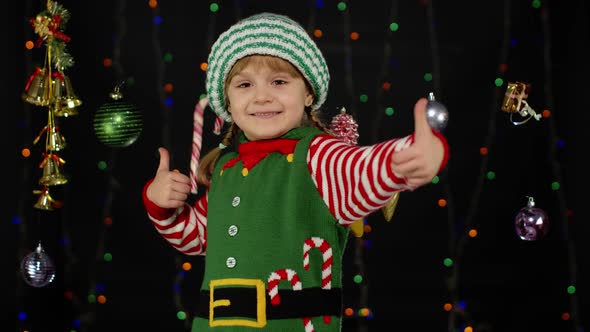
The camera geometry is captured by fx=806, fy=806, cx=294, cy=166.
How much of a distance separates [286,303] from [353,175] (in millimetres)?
299

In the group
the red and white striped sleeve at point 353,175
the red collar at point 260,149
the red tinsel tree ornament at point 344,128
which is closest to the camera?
the red and white striped sleeve at point 353,175

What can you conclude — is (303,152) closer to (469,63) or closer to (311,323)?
(311,323)

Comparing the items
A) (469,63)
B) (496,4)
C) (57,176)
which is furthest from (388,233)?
(57,176)

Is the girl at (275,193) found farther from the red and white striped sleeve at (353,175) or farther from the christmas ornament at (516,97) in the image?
the christmas ornament at (516,97)

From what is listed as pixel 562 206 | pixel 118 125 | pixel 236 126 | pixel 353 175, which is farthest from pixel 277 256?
pixel 562 206

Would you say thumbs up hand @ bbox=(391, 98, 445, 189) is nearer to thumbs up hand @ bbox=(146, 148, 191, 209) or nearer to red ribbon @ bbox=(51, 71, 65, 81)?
thumbs up hand @ bbox=(146, 148, 191, 209)

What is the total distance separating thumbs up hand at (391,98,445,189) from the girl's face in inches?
17.8

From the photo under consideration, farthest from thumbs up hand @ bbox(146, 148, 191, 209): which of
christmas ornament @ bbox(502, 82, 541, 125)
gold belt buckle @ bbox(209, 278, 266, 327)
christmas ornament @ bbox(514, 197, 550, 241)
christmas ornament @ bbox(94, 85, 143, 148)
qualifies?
christmas ornament @ bbox(514, 197, 550, 241)

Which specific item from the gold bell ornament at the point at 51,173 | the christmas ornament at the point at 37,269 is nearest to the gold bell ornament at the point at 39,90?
the gold bell ornament at the point at 51,173

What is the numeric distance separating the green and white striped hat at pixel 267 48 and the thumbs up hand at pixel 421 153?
0.50 metres

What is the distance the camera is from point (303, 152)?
5.38ft

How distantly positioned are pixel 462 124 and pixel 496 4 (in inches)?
17.7

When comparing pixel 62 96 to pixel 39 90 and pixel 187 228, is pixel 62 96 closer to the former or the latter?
pixel 39 90

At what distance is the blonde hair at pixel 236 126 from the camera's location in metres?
1.73
